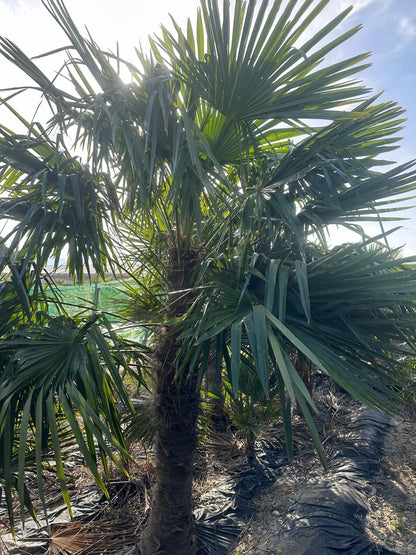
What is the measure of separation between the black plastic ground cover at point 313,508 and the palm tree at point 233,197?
504 mm

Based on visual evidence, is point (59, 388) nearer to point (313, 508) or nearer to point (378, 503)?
point (313, 508)

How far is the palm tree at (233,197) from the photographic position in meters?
1.26

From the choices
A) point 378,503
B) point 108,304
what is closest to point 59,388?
point 108,304

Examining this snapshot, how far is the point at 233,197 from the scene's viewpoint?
161cm

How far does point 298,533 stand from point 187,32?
274cm

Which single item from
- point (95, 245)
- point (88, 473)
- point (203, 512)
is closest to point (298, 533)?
point (203, 512)

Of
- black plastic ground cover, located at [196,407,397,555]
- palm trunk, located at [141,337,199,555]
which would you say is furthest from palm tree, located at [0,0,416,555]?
black plastic ground cover, located at [196,407,397,555]

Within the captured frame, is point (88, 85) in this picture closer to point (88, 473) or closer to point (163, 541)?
point (163, 541)

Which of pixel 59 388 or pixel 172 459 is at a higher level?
pixel 59 388

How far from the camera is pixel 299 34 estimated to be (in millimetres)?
1412

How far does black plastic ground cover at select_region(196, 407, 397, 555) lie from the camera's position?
203cm

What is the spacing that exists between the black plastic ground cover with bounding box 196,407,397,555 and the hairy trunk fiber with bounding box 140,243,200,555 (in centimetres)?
36

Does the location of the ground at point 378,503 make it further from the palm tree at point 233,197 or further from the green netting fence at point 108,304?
the green netting fence at point 108,304

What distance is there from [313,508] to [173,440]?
3.93 ft
